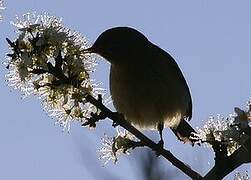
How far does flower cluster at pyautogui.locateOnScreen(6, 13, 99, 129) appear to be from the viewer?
7.29ft

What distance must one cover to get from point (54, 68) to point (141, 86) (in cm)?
128

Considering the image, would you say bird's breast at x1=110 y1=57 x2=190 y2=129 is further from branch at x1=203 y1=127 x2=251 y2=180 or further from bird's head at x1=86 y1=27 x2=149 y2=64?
branch at x1=203 y1=127 x2=251 y2=180

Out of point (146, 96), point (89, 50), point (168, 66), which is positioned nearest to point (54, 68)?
point (89, 50)

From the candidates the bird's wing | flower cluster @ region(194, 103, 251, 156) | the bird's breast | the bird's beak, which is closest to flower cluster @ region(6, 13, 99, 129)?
the bird's beak

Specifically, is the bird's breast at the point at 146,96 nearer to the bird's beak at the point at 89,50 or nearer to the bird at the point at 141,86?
the bird at the point at 141,86

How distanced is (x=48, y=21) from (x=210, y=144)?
994mm

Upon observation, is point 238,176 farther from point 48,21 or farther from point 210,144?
point 48,21

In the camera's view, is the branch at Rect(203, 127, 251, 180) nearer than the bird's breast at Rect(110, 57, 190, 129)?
Yes

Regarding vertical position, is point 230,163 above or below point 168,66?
below

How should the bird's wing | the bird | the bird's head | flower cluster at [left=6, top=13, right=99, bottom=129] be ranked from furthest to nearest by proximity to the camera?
1. the bird's wing
2. the bird
3. the bird's head
4. flower cluster at [left=6, top=13, right=99, bottom=129]

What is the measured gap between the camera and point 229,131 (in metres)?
1.94

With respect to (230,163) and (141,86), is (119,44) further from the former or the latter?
(230,163)

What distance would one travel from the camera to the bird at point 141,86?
333cm

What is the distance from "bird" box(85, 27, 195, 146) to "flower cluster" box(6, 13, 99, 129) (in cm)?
59
